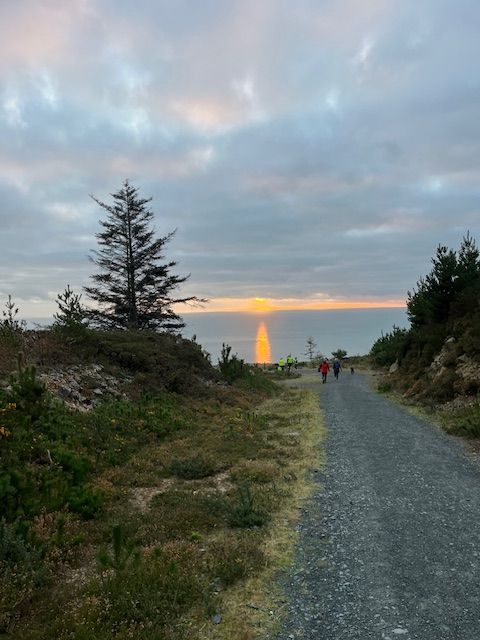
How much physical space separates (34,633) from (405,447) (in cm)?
1175

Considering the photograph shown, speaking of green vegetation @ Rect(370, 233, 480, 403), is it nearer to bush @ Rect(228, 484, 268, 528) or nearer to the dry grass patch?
the dry grass patch

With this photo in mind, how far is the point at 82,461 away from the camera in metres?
10.5

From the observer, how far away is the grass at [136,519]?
211 inches

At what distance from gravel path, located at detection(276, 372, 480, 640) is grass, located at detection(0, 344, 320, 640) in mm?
585

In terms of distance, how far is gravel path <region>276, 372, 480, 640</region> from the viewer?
5316 millimetres

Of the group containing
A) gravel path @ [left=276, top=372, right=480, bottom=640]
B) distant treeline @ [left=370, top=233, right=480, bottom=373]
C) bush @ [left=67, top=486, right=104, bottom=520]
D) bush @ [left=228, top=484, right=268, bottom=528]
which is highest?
distant treeline @ [left=370, top=233, right=480, bottom=373]

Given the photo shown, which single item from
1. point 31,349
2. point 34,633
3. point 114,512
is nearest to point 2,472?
point 114,512

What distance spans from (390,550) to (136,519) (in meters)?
4.56

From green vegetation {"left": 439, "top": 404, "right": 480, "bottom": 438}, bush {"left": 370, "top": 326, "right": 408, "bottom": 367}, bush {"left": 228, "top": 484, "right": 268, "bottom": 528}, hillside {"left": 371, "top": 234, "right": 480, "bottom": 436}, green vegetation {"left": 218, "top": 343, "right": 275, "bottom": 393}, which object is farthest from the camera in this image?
bush {"left": 370, "top": 326, "right": 408, "bottom": 367}

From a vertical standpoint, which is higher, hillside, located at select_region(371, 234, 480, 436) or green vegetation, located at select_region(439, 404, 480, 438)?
hillside, located at select_region(371, 234, 480, 436)

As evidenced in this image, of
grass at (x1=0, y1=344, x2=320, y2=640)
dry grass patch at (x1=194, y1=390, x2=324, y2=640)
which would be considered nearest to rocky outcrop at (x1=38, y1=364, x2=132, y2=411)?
grass at (x1=0, y1=344, x2=320, y2=640)

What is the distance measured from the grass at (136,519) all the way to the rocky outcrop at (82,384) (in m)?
0.95

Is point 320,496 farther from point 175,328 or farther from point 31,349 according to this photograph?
point 175,328

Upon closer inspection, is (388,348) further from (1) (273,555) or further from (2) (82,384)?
(1) (273,555)
